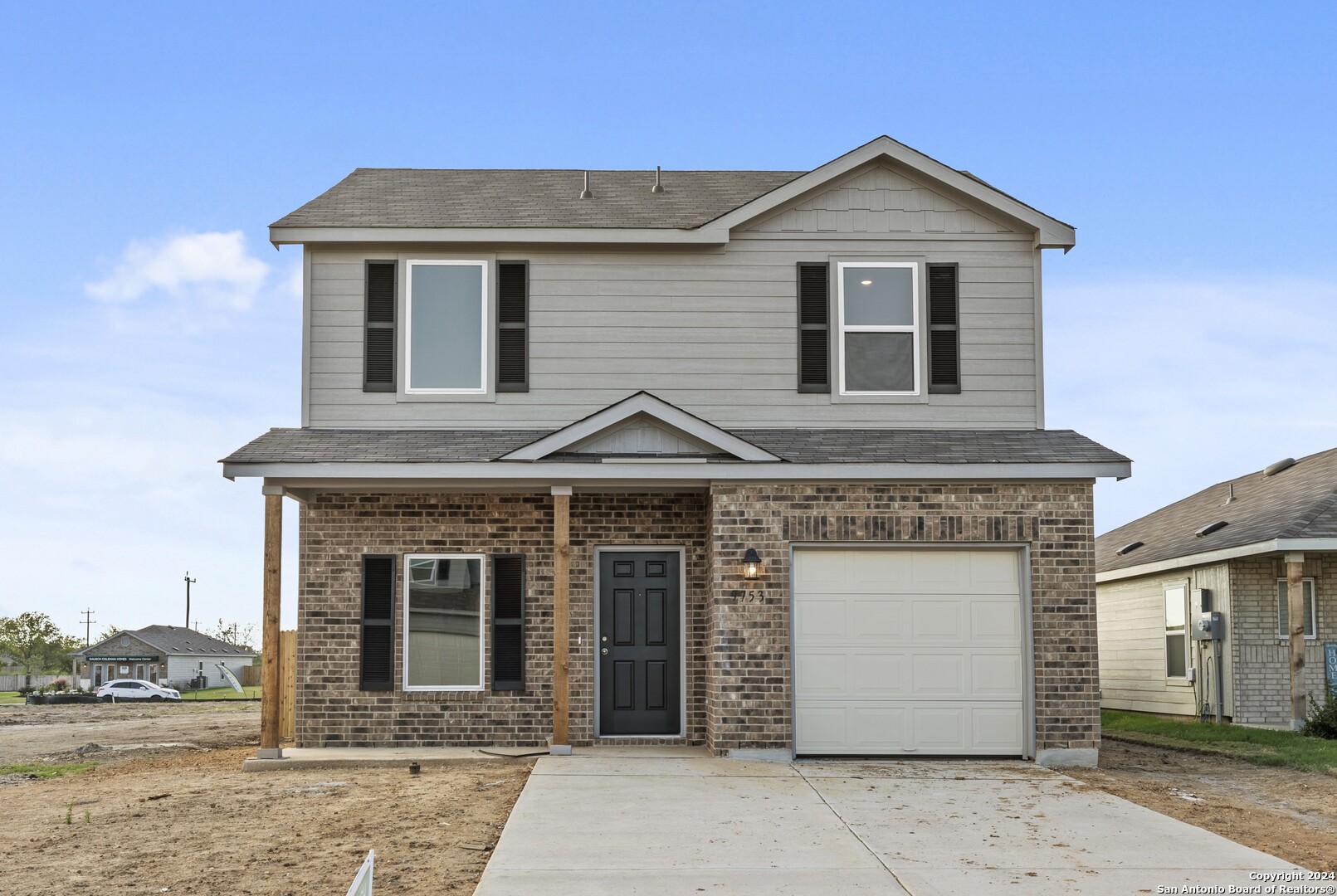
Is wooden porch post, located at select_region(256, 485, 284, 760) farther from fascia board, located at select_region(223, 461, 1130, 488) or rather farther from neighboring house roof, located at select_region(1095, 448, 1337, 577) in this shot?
neighboring house roof, located at select_region(1095, 448, 1337, 577)

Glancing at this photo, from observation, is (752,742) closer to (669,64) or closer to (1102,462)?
(1102,462)

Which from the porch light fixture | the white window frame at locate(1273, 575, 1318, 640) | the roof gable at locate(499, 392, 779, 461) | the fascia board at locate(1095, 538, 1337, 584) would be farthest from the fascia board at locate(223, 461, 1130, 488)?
the white window frame at locate(1273, 575, 1318, 640)

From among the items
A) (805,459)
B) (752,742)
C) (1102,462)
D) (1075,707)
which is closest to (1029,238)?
(1102,462)

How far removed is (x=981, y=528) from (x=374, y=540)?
252 inches

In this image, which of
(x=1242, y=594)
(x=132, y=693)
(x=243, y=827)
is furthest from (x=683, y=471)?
(x=132, y=693)

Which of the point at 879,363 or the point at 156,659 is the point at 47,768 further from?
the point at 156,659

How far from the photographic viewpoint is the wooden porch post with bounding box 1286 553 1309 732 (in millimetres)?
16594

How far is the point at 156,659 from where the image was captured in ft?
202

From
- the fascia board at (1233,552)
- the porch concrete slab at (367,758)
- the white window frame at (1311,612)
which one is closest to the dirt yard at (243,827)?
the porch concrete slab at (367,758)

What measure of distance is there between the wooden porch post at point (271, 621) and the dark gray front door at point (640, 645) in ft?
11.2

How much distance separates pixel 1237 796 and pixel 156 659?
193 feet

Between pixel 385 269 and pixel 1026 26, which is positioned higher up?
pixel 1026 26

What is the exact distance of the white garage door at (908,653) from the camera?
41.9 feet

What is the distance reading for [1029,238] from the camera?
46.5ft
